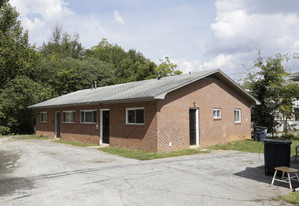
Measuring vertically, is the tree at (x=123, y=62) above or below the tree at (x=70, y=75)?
above

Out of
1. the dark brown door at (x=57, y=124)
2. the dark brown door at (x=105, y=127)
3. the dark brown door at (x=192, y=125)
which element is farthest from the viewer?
the dark brown door at (x=57, y=124)

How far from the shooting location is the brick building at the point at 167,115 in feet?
41.6

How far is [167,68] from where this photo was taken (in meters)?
46.1

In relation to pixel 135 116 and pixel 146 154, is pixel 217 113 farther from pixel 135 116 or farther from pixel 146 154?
pixel 146 154

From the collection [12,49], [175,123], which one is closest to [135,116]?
[175,123]

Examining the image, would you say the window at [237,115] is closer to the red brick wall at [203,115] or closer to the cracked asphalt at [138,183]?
the red brick wall at [203,115]

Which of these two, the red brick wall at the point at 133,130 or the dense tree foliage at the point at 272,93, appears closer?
the red brick wall at the point at 133,130

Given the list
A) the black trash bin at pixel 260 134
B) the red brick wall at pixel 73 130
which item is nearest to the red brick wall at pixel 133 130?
the red brick wall at pixel 73 130

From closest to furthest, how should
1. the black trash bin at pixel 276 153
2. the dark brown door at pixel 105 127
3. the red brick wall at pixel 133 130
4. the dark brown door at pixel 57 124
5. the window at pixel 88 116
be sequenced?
the black trash bin at pixel 276 153, the red brick wall at pixel 133 130, the dark brown door at pixel 105 127, the window at pixel 88 116, the dark brown door at pixel 57 124

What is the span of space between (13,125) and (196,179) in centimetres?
2569

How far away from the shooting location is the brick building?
41.6 feet

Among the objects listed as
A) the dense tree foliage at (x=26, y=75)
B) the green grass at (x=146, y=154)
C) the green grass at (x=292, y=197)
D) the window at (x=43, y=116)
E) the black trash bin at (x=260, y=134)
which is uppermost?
the dense tree foliage at (x=26, y=75)

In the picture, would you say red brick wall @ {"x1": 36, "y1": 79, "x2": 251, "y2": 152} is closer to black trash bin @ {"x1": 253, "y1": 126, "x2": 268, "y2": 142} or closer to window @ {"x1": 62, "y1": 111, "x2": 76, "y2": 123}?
window @ {"x1": 62, "y1": 111, "x2": 76, "y2": 123}

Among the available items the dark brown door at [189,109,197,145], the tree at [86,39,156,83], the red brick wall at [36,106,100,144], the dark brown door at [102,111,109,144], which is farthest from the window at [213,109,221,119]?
the tree at [86,39,156,83]
